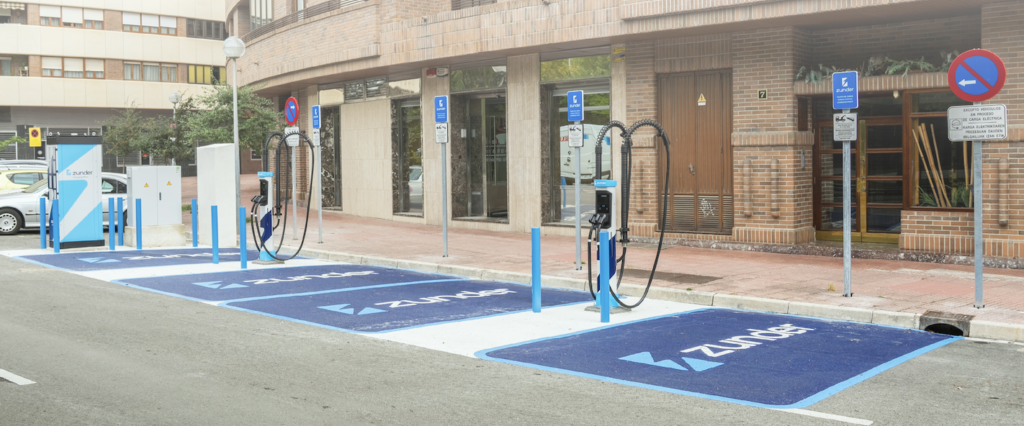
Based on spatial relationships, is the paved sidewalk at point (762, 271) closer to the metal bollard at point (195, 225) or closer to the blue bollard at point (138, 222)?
the metal bollard at point (195, 225)

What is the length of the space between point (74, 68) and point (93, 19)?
3.03 metres

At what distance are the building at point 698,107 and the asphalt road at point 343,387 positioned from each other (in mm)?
6252

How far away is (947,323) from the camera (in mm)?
8453

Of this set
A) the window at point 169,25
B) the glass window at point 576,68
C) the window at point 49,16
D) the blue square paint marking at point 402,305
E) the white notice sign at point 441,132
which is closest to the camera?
the blue square paint marking at point 402,305

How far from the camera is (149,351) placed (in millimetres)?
7215

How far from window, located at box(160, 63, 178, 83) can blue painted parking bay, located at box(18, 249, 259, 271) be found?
4047 centimetres

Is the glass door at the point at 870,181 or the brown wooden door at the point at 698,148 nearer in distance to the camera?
the glass door at the point at 870,181

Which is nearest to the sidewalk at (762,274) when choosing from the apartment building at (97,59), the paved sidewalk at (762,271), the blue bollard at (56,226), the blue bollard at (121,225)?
the paved sidewalk at (762,271)

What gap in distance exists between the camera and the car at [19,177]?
19578 mm

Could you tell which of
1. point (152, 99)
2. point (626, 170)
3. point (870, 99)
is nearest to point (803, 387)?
point (626, 170)

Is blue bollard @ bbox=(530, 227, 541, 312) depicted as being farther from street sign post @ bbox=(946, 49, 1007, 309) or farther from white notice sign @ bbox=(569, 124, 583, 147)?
street sign post @ bbox=(946, 49, 1007, 309)

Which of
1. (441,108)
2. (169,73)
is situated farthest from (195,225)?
(169,73)

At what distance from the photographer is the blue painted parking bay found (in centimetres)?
1359

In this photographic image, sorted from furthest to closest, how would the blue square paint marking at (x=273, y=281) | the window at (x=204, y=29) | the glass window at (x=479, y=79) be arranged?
the window at (x=204, y=29) → the glass window at (x=479, y=79) → the blue square paint marking at (x=273, y=281)
